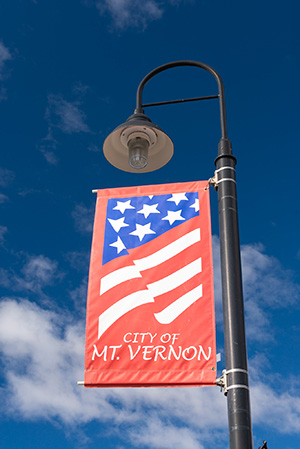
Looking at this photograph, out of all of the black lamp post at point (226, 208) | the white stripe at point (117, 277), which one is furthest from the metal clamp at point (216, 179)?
the white stripe at point (117, 277)

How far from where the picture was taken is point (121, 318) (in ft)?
21.4

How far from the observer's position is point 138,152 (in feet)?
24.7

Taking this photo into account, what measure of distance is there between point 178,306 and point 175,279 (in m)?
0.40

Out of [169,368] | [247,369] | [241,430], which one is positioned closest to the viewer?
[241,430]

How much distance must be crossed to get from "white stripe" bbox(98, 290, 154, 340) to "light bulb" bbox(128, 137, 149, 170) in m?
1.84

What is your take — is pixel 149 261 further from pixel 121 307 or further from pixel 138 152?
pixel 138 152

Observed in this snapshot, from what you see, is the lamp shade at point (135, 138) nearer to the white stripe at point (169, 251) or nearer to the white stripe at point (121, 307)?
the white stripe at point (169, 251)

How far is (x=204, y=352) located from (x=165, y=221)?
1878 millimetres

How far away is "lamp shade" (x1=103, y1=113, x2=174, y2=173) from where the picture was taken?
7406 mm

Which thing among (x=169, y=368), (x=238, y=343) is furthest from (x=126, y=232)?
(x=238, y=343)

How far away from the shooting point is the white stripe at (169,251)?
685 centimetres

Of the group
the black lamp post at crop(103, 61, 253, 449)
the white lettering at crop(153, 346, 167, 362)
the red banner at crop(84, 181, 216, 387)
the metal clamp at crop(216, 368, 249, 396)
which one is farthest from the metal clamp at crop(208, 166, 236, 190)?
the metal clamp at crop(216, 368, 249, 396)

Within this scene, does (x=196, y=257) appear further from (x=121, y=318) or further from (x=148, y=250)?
(x=121, y=318)

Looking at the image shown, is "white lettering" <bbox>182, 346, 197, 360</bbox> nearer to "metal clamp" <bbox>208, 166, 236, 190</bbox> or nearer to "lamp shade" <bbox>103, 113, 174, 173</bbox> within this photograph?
"metal clamp" <bbox>208, 166, 236, 190</bbox>
